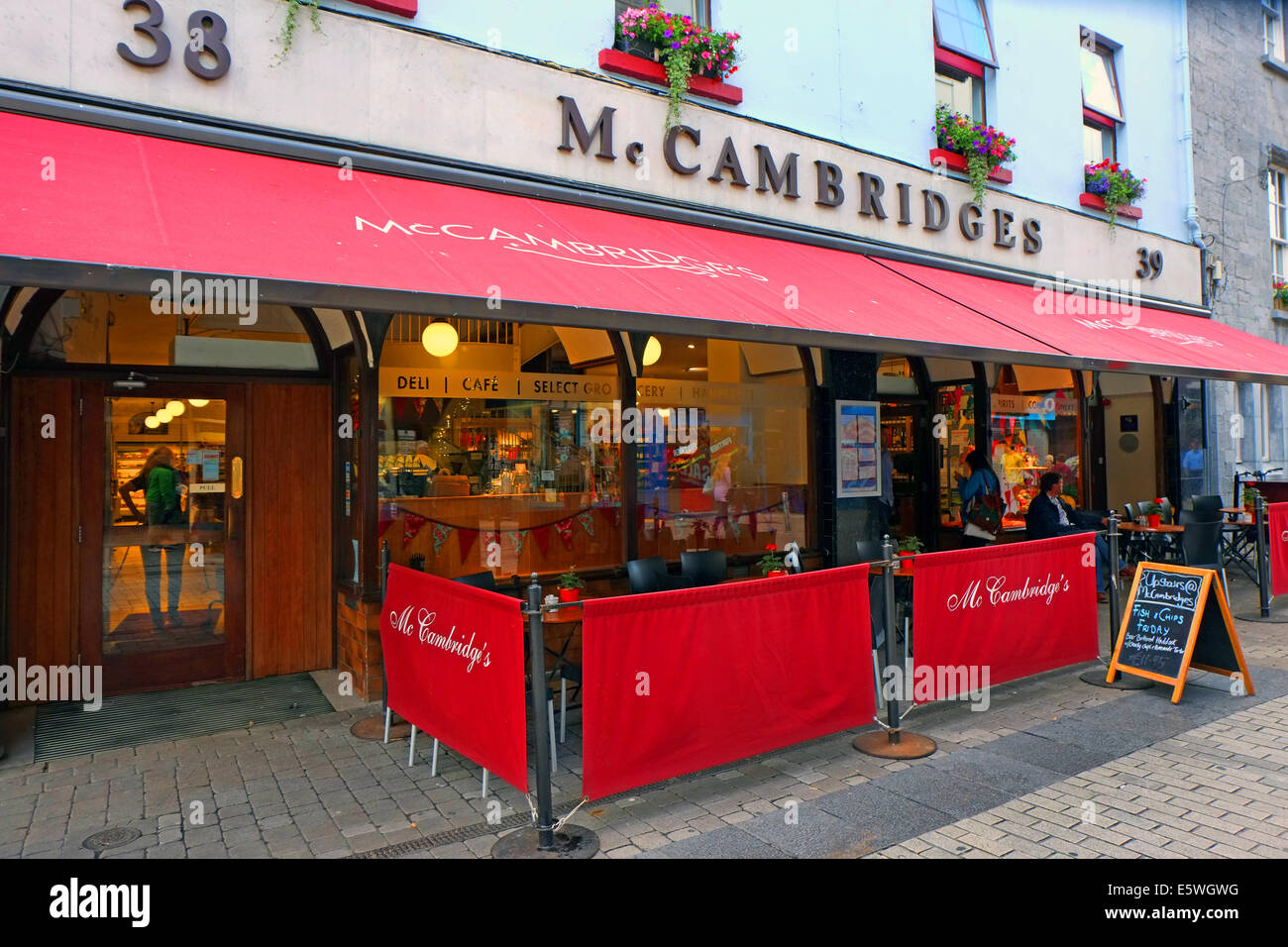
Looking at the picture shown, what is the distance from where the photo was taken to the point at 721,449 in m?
8.11

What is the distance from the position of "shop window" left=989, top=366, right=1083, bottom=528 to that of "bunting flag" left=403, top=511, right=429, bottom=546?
288 inches

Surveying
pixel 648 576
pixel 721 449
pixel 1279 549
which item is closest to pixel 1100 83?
pixel 1279 549

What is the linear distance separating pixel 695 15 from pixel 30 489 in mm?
6462

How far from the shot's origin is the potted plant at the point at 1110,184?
35.8ft

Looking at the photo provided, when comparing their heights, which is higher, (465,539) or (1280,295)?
(1280,295)

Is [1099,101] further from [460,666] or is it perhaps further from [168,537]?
[168,537]

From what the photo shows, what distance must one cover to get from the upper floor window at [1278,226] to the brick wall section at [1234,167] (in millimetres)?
358

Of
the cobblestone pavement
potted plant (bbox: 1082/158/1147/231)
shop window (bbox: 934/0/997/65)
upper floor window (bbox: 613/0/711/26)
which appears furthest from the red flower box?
potted plant (bbox: 1082/158/1147/231)

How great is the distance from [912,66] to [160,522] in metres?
8.33

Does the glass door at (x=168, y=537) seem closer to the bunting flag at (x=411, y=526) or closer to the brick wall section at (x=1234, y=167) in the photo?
the bunting flag at (x=411, y=526)

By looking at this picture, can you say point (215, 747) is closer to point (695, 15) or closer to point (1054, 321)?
point (695, 15)

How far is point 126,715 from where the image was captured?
577 cm
